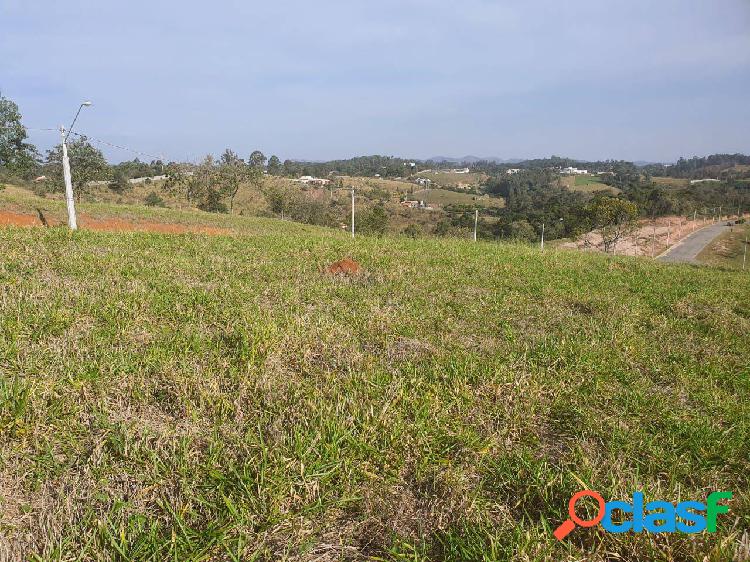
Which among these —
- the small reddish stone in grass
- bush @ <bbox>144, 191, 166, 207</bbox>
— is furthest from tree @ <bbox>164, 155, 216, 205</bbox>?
the small reddish stone in grass

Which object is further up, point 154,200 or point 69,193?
point 154,200

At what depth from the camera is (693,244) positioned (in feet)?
193

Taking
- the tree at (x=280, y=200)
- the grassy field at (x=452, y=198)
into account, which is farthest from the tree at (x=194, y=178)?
the grassy field at (x=452, y=198)

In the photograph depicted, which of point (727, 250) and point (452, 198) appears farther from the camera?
point (452, 198)

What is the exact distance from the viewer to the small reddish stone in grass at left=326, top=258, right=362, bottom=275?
26.7 ft

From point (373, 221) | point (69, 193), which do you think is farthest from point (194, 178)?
point (69, 193)

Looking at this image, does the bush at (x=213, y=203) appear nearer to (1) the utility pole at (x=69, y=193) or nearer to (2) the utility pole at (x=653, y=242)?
(1) the utility pole at (x=69, y=193)

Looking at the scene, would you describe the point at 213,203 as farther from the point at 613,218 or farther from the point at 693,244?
the point at 693,244

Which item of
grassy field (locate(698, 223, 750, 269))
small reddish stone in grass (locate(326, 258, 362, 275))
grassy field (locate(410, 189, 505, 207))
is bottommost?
grassy field (locate(698, 223, 750, 269))

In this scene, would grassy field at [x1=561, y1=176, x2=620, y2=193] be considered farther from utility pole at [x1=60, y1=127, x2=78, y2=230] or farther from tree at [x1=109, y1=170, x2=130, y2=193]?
utility pole at [x1=60, y1=127, x2=78, y2=230]

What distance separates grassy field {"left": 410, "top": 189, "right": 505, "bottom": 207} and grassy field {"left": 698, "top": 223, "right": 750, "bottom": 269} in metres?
40.9

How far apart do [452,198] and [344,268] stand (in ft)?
307

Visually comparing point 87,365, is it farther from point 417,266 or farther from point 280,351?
point 417,266

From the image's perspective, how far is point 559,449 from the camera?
2871 millimetres
